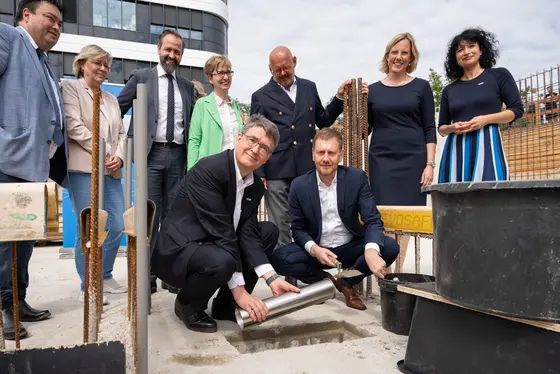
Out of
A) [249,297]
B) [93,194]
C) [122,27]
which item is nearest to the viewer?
[93,194]

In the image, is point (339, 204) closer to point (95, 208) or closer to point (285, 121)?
point (285, 121)

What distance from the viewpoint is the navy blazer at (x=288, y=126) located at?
134 inches

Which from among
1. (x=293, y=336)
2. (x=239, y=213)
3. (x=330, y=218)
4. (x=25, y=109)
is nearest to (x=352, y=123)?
(x=330, y=218)

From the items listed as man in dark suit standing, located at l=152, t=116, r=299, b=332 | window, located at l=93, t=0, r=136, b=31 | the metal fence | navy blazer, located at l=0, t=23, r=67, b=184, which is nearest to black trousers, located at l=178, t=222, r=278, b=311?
man in dark suit standing, located at l=152, t=116, r=299, b=332

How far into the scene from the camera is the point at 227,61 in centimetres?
346

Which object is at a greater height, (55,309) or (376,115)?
(376,115)

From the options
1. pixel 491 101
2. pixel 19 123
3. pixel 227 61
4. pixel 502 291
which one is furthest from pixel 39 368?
pixel 491 101

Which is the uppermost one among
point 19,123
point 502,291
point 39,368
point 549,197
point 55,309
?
point 19,123

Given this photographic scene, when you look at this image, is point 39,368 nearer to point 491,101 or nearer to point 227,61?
point 227,61

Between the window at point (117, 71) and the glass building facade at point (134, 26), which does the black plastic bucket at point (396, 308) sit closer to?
the glass building facade at point (134, 26)

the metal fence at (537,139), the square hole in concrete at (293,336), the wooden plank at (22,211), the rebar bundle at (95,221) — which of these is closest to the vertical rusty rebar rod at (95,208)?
the rebar bundle at (95,221)

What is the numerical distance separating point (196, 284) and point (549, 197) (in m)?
1.69

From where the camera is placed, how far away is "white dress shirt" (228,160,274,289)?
7.97 ft

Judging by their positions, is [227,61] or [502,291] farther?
[227,61]
